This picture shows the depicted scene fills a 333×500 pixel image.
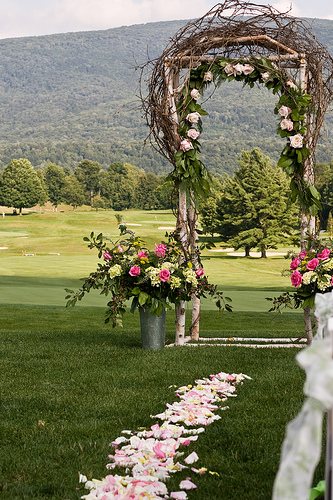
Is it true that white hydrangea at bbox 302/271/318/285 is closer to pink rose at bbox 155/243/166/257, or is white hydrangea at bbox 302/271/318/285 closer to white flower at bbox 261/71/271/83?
pink rose at bbox 155/243/166/257

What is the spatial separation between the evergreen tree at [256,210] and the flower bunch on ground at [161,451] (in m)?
32.0

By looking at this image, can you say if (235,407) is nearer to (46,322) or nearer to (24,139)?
(46,322)

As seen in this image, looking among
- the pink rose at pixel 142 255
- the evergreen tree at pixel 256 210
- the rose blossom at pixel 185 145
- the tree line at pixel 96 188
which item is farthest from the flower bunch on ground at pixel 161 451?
the tree line at pixel 96 188

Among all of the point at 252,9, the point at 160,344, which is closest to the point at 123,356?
the point at 160,344

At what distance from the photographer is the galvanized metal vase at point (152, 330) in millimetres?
5668

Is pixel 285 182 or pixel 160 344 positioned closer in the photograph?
pixel 160 344

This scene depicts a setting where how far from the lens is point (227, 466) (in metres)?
2.66

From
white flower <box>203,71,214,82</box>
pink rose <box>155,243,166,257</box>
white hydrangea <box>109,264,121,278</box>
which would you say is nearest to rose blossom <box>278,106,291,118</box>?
white flower <box>203,71,214,82</box>

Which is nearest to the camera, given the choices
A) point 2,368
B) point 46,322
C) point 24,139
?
point 2,368

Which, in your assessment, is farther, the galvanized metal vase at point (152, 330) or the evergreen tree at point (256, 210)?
the evergreen tree at point (256, 210)

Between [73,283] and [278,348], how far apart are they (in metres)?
10.8

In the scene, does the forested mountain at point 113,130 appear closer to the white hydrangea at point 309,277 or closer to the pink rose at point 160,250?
the pink rose at point 160,250

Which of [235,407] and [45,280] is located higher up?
[235,407]

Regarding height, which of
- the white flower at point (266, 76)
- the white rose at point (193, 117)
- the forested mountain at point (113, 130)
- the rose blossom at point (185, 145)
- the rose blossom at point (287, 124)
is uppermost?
the forested mountain at point (113, 130)
